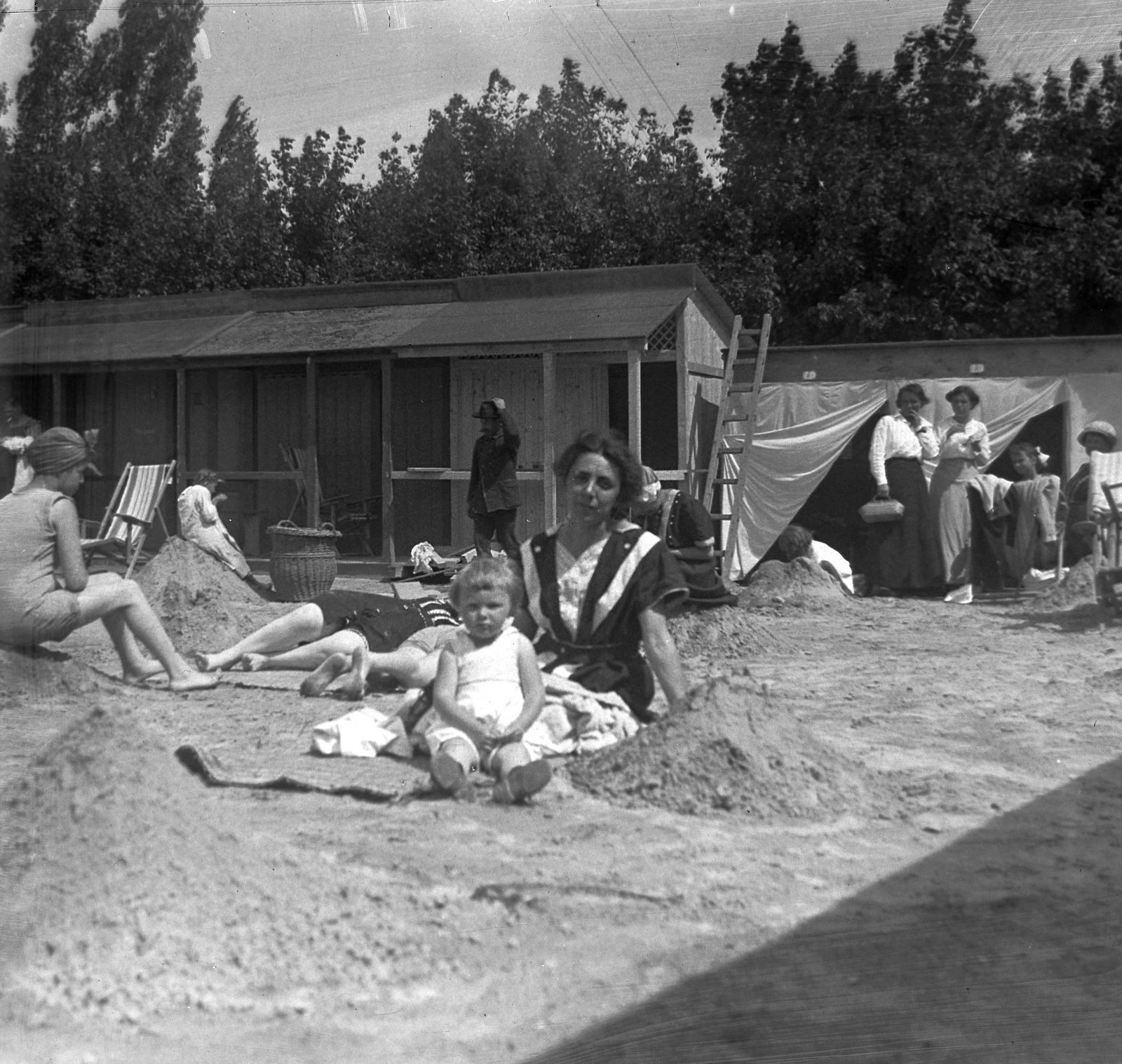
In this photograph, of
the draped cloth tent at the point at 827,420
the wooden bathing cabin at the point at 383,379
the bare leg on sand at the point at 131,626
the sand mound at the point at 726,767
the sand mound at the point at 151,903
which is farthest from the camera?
the wooden bathing cabin at the point at 383,379

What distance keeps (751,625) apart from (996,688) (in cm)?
173

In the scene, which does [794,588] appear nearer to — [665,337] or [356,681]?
[665,337]

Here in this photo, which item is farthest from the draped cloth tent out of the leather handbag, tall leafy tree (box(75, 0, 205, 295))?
tall leafy tree (box(75, 0, 205, 295))

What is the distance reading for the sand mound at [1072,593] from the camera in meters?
9.14

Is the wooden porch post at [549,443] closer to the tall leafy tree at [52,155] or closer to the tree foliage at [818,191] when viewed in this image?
the tree foliage at [818,191]

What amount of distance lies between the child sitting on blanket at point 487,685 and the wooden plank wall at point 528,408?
7770 millimetres

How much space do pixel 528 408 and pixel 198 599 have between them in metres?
4.90

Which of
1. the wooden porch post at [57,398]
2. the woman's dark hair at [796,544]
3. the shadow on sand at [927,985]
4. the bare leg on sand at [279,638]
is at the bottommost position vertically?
the shadow on sand at [927,985]

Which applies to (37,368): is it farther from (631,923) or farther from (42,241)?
(631,923)

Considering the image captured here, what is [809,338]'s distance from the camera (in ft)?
51.8

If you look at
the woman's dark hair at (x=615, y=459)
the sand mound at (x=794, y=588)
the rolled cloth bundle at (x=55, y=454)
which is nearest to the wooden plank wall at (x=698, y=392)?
the sand mound at (x=794, y=588)

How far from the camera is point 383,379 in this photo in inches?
502

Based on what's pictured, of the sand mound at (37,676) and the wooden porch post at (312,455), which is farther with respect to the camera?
the wooden porch post at (312,455)

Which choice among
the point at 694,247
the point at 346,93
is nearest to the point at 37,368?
the point at 346,93
